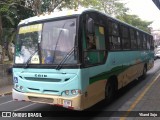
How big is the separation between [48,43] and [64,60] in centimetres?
67

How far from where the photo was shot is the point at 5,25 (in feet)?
81.8

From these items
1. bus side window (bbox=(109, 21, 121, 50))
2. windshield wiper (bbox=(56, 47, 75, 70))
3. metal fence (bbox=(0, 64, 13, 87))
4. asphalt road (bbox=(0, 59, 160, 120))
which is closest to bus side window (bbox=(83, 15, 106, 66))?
windshield wiper (bbox=(56, 47, 75, 70))

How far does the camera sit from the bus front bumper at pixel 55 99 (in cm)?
668

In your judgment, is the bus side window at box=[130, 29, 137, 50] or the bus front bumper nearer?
the bus front bumper

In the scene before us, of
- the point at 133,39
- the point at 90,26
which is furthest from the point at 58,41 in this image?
the point at 133,39

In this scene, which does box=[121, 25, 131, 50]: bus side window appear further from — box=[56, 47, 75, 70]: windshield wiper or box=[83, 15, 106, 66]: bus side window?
box=[56, 47, 75, 70]: windshield wiper

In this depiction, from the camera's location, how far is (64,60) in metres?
6.95

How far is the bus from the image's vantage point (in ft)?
22.5

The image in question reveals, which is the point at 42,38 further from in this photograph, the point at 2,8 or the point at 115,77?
the point at 2,8

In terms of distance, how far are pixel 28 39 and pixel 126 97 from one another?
4.48 metres

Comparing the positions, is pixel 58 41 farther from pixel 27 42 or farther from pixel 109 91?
pixel 109 91

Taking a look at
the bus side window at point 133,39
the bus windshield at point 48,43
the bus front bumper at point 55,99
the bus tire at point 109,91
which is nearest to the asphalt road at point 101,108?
the bus tire at point 109,91

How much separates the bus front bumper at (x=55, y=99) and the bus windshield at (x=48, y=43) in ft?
2.78

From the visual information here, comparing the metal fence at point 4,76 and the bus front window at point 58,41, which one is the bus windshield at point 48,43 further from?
the metal fence at point 4,76
